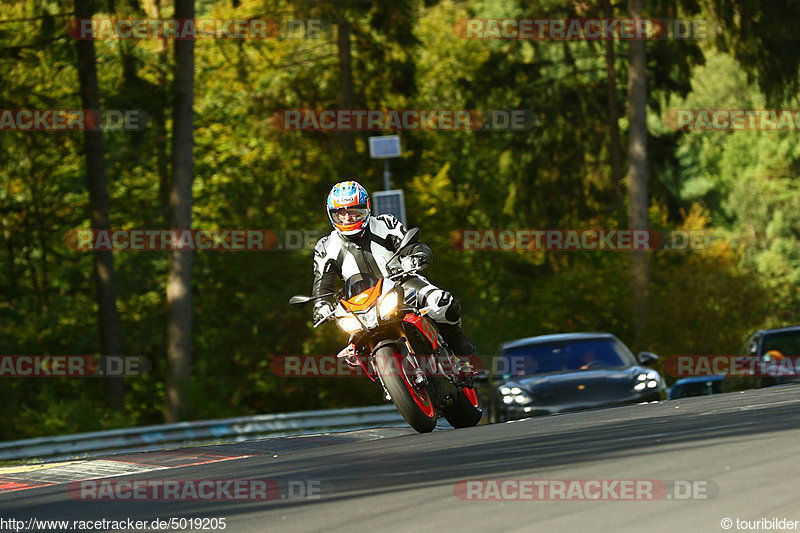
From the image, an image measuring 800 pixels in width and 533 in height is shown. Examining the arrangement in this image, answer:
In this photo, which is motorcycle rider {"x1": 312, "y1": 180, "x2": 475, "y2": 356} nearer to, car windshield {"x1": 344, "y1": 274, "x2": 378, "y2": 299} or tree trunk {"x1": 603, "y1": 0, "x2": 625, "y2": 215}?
car windshield {"x1": 344, "y1": 274, "x2": 378, "y2": 299}

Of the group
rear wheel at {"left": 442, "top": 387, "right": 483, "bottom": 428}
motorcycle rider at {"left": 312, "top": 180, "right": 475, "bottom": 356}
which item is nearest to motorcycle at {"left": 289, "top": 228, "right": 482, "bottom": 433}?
motorcycle rider at {"left": 312, "top": 180, "right": 475, "bottom": 356}

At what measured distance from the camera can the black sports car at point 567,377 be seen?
16.0m

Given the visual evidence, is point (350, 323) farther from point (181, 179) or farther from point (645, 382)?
point (181, 179)

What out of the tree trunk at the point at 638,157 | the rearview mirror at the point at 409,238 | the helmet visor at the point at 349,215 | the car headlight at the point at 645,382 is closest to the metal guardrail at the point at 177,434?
the car headlight at the point at 645,382

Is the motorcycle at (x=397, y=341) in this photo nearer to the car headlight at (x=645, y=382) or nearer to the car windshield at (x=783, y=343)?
the car headlight at (x=645, y=382)

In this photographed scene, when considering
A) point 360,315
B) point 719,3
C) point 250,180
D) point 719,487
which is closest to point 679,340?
point 719,3

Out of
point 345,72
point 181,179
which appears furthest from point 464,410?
point 345,72

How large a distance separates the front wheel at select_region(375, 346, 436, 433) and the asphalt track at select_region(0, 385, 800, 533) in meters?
0.23

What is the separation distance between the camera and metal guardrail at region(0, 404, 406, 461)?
18469 mm

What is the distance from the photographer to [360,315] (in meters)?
12.1

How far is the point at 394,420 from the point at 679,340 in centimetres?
1453

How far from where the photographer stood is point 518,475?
29.5ft

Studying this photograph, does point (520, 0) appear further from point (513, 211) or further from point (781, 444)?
point (781, 444)

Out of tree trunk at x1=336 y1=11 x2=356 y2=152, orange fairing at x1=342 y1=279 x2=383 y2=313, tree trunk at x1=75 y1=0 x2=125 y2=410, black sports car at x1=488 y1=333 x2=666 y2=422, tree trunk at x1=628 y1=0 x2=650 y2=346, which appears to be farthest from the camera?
tree trunk at x1=336 y1=11 x2=356 y2=152
